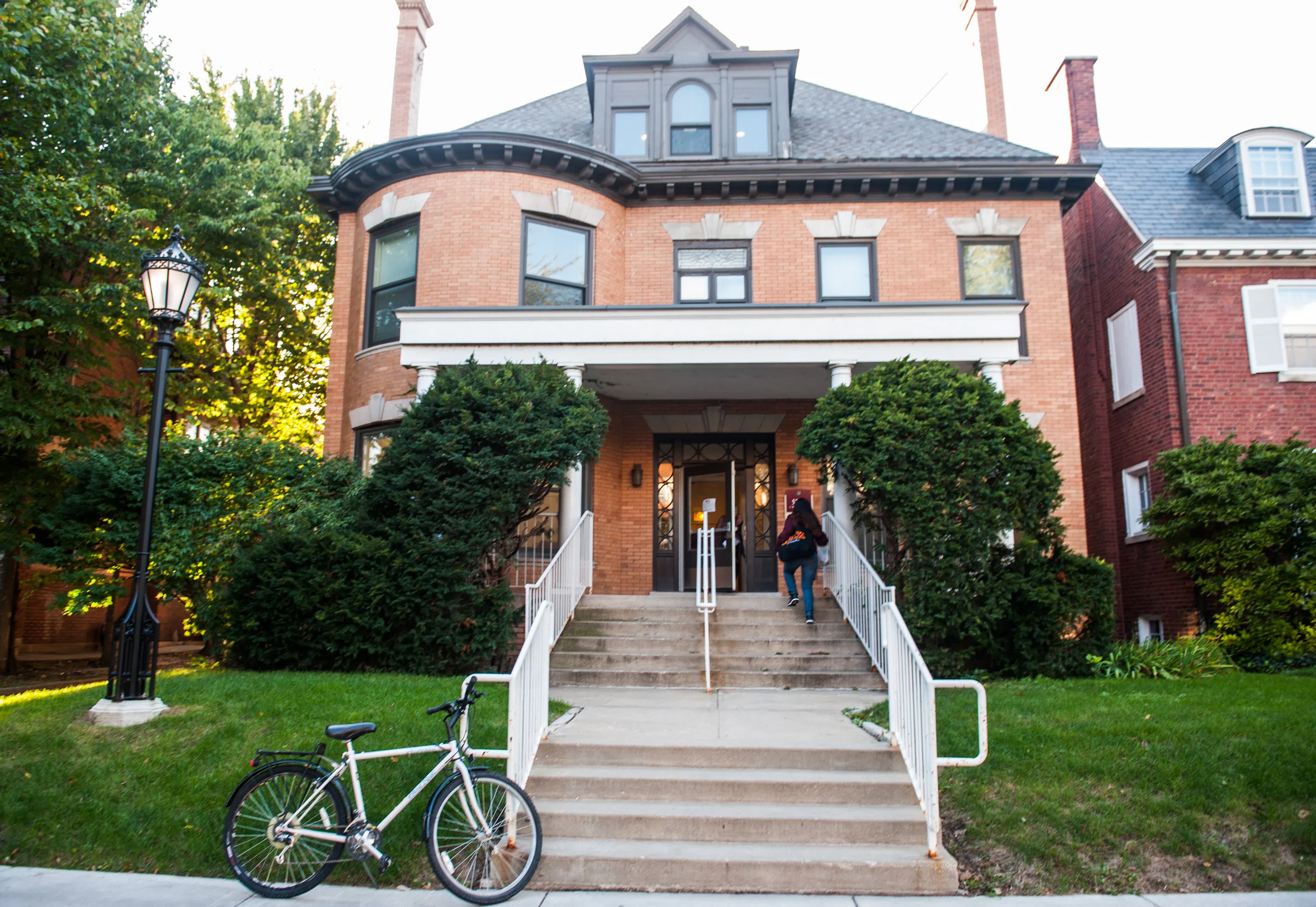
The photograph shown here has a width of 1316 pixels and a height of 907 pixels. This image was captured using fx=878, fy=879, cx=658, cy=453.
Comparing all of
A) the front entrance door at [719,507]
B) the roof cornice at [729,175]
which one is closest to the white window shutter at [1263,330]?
the roof cornice at [729,175]

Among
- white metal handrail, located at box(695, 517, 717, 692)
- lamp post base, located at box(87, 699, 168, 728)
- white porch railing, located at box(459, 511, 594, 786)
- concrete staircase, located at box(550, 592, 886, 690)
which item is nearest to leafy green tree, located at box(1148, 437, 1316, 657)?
concrete staircase, located at box(550, 592, 886, 690)

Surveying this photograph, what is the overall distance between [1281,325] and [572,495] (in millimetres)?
12074

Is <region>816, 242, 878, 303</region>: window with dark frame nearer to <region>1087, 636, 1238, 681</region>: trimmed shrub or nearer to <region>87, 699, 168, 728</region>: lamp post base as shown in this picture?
<region>1087, 636, 1238, 681</region>: trimmed shrub

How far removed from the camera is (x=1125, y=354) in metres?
16.0

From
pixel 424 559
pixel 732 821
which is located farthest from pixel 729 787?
pixel 424 559

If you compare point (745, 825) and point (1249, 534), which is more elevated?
point (1249, 534)

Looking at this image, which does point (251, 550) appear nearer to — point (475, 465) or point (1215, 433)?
point (475, 465)

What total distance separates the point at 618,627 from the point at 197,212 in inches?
558

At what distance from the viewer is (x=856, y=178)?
569 inches

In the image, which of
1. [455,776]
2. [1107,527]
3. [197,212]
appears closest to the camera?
[455,776]

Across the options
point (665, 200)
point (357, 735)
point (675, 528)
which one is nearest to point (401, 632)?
point (357, 735)

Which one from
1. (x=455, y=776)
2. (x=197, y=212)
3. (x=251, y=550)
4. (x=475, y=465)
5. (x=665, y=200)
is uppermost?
(x=197, y=212)

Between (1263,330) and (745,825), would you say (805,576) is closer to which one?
(745,825)

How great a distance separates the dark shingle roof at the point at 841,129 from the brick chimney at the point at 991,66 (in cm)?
119
